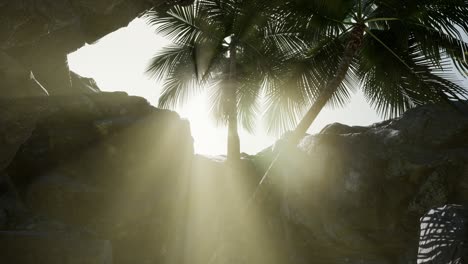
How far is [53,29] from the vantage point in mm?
6211

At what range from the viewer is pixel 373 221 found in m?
6.83

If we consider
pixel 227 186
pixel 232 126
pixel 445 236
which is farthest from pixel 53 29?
pixel 445 236

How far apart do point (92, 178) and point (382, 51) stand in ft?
24.2

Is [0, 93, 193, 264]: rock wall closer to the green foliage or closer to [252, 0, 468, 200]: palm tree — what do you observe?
[252, 0, 468, 200]: palm tree

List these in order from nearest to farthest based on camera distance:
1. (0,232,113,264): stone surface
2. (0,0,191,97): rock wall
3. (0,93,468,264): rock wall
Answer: (0,232,113,264): stone surface < (0,0,191,97): rock wall < (0,93,468,264): rock wall

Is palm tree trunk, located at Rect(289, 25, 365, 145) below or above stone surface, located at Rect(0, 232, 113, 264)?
above

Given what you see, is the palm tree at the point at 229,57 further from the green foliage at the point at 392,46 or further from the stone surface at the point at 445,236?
the stone surface at the point at 445,236

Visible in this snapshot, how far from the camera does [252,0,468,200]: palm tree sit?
6332mm

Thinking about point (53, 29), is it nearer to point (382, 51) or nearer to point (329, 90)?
point (329, 90)

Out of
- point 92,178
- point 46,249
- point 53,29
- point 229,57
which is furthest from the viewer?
point 229,57

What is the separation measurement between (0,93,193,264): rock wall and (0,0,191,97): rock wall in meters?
1.08

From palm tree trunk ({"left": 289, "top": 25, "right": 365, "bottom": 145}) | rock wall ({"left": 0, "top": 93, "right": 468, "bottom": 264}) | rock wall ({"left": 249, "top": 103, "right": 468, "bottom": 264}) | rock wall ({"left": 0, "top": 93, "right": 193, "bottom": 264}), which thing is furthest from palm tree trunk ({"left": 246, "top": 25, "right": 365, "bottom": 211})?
rock wall ({"left": 0, "top": 93, "right": 193, "bottom": 264})

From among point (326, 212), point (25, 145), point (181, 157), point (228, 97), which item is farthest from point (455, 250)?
point (25, 145)

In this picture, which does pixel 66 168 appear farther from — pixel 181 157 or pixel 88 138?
pixel 181 157
